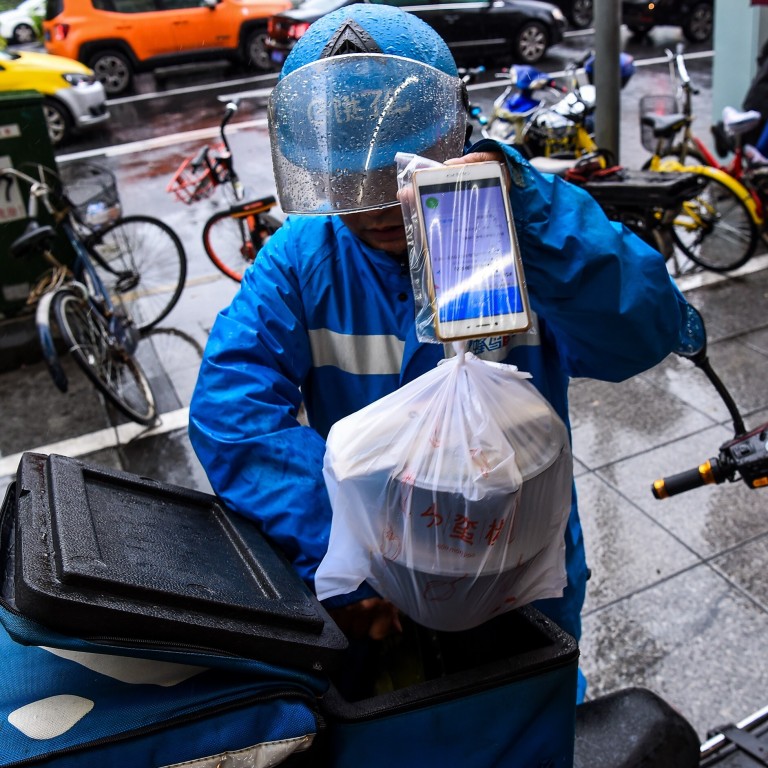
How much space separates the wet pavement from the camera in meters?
2.84

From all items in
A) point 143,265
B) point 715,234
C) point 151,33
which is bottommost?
point 715,234

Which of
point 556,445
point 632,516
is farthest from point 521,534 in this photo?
point 632,516

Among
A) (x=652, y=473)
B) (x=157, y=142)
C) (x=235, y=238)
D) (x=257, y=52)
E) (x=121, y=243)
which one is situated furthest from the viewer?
(x=257, y=52)

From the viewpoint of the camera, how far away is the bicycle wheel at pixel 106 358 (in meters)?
4.54

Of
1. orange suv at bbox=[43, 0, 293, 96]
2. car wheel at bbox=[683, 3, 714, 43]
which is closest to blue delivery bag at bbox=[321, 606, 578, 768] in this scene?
orange suv at bbox=[43, 0, 293, 96]

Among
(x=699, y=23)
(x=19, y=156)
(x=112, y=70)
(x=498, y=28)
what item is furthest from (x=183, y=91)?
(x=19, y=156)

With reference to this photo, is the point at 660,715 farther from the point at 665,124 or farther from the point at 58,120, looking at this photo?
the point at 58,120

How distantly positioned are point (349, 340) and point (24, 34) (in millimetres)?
22300

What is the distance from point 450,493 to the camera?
116cm

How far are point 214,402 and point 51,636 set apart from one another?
0.59 m

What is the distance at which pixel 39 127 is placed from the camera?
5.50m

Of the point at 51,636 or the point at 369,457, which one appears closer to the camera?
the point at 51,636

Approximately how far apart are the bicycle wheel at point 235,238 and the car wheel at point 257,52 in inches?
362

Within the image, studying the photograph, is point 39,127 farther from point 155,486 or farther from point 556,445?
point 556,445
